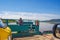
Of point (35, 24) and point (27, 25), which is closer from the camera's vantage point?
point (27, 25)

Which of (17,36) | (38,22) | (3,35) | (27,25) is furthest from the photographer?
(38,22)

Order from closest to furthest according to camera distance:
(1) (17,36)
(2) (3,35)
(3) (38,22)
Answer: (2) (3,35) < (1) (17,36) < (3) (38,22)

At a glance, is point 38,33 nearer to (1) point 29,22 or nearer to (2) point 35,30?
(2) point 35,30

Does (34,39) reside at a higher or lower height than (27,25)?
lower

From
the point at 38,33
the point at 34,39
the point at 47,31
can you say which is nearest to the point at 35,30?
the point at 38,33

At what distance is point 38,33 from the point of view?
510 inches

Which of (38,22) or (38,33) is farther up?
(38,22)

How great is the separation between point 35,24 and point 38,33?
2.93 feet

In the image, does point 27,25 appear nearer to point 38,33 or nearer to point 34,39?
point 38,33

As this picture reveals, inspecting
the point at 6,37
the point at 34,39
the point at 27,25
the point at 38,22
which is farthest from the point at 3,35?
the point at 38,22

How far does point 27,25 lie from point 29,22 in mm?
760

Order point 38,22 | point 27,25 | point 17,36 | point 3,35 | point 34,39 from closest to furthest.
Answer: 1. point 3,35
2. point 34,39
3. point 17,36
4. point 27,25
5. point 38,22

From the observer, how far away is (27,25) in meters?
12.6

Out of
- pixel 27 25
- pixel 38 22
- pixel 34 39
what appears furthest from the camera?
pixel 38 22
